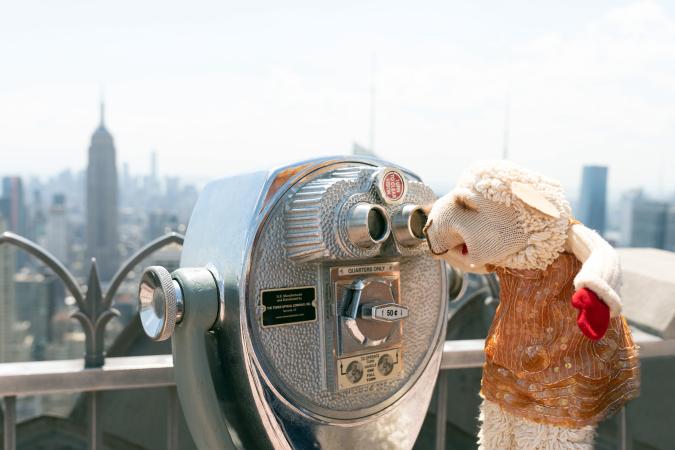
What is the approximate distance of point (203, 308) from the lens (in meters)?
1.19

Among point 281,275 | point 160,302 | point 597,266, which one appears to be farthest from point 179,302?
point 597,266

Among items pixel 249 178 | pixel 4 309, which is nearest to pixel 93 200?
pixel 4 309

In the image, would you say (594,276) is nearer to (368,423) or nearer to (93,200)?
(368,423)

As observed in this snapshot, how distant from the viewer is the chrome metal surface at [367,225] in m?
1.24

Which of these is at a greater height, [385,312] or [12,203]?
[385,312]

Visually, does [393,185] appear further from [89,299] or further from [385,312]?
[89,299]

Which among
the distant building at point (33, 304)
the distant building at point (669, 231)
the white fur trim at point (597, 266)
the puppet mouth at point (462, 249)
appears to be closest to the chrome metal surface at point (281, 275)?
the puppet mouth at point (462, 249)

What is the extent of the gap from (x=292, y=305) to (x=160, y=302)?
26 centimetres

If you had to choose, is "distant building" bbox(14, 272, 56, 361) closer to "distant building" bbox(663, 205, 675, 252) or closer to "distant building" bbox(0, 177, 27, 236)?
"distant building" bbox(0, 177, 27, 236)

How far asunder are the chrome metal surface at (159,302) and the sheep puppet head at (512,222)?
551 millimetres

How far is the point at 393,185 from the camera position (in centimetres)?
136

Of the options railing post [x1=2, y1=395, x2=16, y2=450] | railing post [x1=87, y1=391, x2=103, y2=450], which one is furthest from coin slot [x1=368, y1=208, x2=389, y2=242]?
railing post [x1=2, y1=395, x2=16, y2=450]

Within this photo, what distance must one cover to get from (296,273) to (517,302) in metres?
0.46

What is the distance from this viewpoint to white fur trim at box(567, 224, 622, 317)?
1046 millimetres
